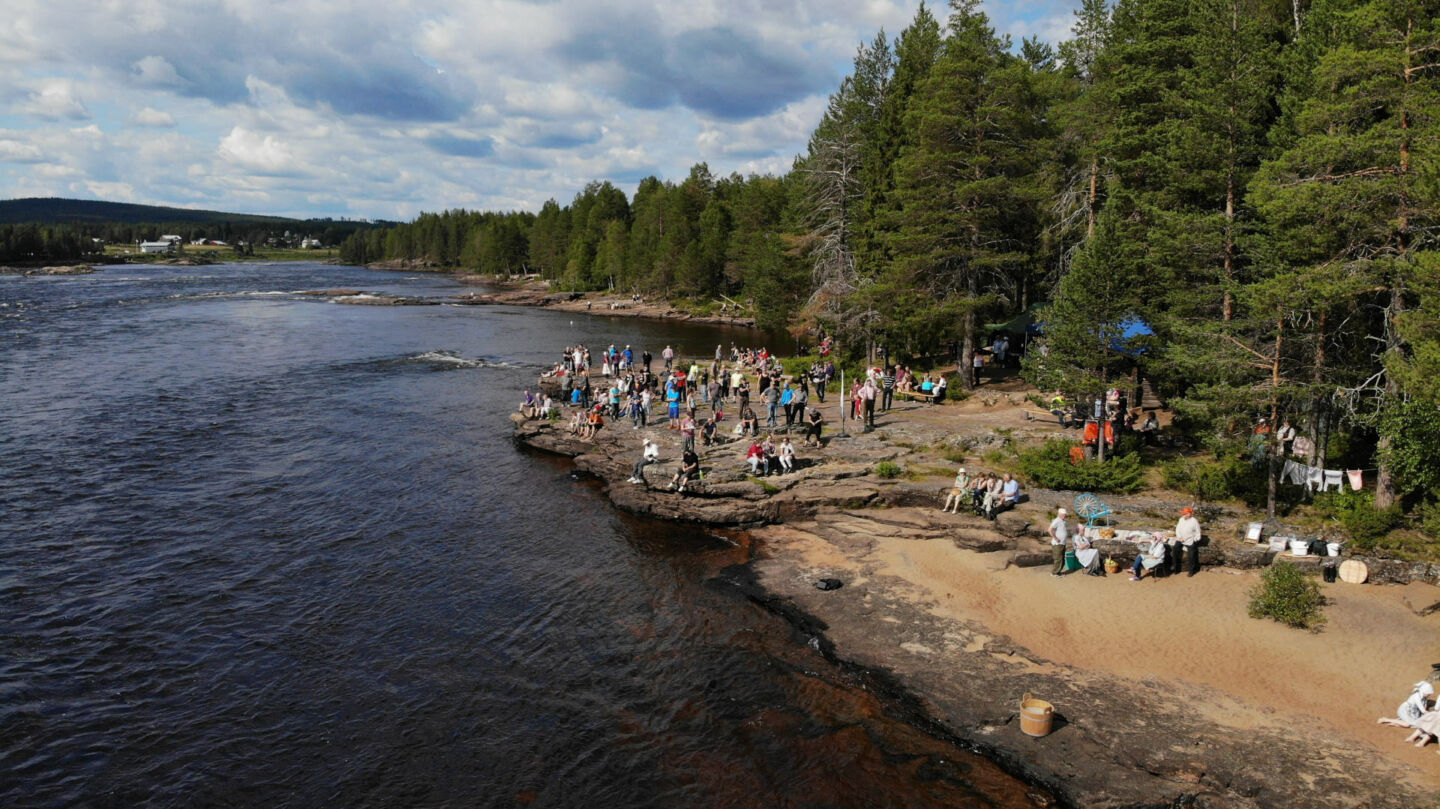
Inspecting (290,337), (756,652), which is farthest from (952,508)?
(290,337)

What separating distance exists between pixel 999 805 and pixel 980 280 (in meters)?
28.9

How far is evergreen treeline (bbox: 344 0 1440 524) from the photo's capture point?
1686 centimetres

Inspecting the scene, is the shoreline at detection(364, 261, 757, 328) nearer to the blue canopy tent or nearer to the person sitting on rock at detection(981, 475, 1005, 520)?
the blue canopy tent

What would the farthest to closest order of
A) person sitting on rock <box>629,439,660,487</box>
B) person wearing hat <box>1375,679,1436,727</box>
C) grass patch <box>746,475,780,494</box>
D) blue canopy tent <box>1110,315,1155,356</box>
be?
person sitting on rock <box>629,439,660,487</box>
grass patch <box>746,475,780,494</box>
blue canopy tent <box>1110,315,1155,356</box>
person wearing hat <box>1375,679,1436,727</box>

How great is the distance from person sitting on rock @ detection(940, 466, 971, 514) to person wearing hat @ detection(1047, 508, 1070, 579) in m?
2.87

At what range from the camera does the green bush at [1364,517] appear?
58.5 ft

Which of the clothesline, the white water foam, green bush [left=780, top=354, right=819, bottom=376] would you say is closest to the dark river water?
the clothesline

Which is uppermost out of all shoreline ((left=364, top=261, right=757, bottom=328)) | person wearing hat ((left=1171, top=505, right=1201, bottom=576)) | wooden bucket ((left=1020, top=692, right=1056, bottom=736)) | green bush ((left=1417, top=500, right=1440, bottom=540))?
shoreline ((left=364, top=261, right=757, bottom=328))

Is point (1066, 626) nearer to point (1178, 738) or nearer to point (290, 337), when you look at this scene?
point (1178, 738)

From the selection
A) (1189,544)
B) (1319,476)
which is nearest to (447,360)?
(1189,544)

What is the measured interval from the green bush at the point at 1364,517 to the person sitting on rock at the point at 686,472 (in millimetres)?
16400

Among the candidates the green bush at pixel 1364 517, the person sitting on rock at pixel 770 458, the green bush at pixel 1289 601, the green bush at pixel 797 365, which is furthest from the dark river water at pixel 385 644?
the green bush at pixel 797 365

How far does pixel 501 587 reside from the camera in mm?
19969

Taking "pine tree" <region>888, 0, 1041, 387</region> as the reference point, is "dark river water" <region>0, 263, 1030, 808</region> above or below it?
below
